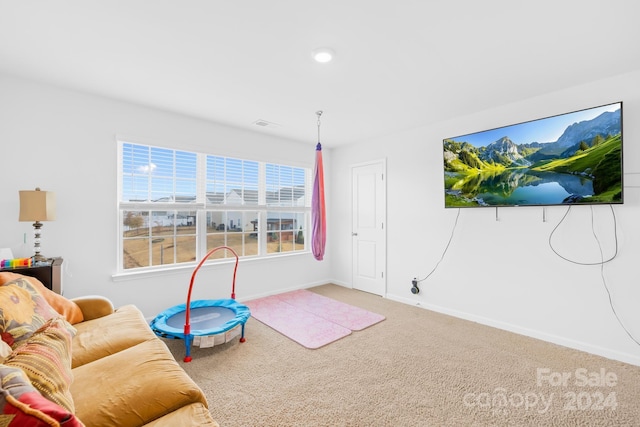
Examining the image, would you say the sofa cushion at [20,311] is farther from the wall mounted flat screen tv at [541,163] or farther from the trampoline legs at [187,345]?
the wall mounted flat screen tv at [541,163]

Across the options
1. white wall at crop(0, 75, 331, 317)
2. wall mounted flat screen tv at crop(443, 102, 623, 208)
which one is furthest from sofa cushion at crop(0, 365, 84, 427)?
wall mounted flat screen tv at crop(443, 102, 623, 208)

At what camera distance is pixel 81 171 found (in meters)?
3.03

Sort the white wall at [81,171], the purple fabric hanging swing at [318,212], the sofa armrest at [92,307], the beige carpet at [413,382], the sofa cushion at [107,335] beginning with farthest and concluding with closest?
the purple fabric hanging swing at [318,212]
the white wall at [81,171]
the sofa armrest at [92,307]
the beige carpet at [413,382]
the sofa cushion at [107,335]

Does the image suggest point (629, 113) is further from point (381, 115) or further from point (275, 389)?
point (275, 389)

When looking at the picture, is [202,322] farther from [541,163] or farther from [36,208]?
[541,163]

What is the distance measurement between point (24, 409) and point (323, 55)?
240 cm

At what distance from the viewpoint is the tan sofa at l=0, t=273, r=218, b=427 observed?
1268 millimetres

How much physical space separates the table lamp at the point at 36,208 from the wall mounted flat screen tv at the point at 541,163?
4091 millimetres

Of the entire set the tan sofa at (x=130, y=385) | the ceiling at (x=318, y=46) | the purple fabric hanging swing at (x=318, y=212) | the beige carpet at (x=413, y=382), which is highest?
the ceiling at (x=318, y=46)

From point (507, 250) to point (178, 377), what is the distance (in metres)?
3.34

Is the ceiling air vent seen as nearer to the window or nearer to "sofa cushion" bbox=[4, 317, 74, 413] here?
the window

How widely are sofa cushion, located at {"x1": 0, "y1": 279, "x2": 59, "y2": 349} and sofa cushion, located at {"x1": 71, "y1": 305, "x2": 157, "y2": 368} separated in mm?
243

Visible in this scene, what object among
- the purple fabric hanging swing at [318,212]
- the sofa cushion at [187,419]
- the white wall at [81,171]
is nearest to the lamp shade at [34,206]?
the white wall at [81,171]

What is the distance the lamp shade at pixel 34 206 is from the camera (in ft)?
8.03
